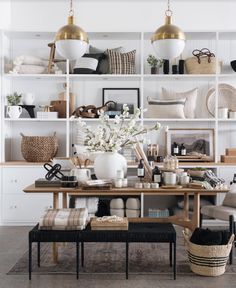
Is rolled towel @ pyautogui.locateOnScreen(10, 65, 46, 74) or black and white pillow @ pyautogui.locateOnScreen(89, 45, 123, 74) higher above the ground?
black and white pillow @ pyautogui.locateOnScreen(89, 45, 123, 74)

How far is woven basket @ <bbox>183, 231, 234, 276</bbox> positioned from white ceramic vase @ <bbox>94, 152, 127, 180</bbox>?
0.95m

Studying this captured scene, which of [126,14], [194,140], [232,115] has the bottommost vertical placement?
[194,140]

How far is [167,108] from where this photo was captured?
598cm

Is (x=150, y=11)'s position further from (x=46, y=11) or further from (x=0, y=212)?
(x=0, y=212)

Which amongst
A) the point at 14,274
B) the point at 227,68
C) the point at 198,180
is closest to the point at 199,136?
the point at 227,68

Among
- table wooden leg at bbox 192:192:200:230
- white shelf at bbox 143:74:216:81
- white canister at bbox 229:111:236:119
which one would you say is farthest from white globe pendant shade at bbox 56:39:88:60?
white canister at bbox 229:111:236:119

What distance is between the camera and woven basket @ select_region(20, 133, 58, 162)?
19.3 ft

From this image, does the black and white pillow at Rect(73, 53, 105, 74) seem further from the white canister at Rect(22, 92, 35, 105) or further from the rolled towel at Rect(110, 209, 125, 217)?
the rolled towel at Rect(110, 209, 125, 217)

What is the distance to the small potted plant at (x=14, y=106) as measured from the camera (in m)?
5.93

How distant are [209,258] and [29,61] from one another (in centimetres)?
365

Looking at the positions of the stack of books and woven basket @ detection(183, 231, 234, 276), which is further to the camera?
the stack of books

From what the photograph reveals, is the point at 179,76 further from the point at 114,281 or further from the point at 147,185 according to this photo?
the point at 114,281

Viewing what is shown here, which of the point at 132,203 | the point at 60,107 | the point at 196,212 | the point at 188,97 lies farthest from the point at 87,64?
the point at 196,212

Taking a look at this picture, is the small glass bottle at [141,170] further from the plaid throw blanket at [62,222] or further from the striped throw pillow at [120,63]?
the striped throw pillow at [120,63]
